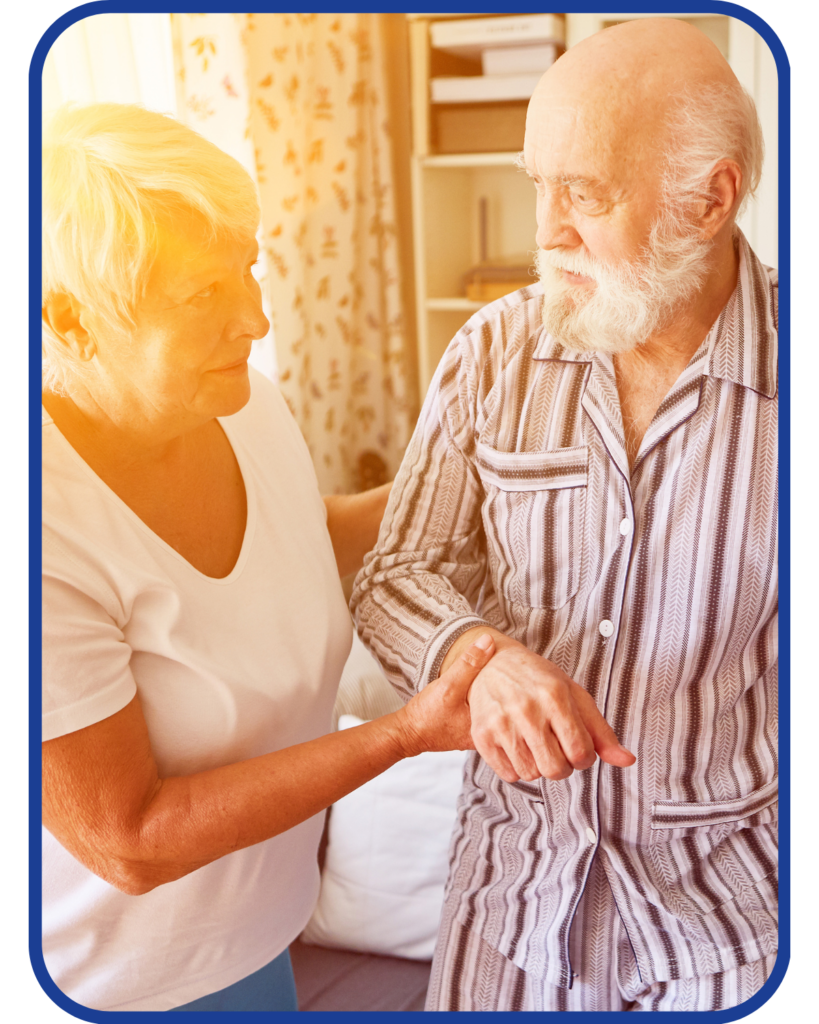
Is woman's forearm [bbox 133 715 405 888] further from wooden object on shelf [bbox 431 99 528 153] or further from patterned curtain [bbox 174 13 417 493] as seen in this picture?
wooden object on shelf [bbox 431 99 528 153]

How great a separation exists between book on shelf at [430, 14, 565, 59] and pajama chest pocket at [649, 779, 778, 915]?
2.33ft

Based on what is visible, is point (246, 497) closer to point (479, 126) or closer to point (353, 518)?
point (353, 518)

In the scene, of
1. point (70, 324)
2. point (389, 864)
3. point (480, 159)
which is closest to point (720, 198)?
point (480, 159)

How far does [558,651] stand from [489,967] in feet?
1.06

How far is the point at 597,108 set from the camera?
2.50 ft

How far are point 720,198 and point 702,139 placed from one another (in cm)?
5

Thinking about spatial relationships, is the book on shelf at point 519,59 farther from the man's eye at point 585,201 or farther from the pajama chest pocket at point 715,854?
the pajama chest pocket at point 715,854

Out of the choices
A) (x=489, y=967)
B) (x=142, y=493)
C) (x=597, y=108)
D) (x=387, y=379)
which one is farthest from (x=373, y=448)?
(x=489, y=967)

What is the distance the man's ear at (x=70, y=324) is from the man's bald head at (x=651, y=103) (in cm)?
40

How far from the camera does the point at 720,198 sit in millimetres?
811

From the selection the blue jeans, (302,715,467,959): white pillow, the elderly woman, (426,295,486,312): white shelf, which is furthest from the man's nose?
the blue jeans

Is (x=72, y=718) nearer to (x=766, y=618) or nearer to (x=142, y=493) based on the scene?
(x=142, y=493)

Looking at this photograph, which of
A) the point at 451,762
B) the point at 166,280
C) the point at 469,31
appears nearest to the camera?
the point at 166,280

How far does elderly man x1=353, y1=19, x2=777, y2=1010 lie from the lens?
794 millimetres
